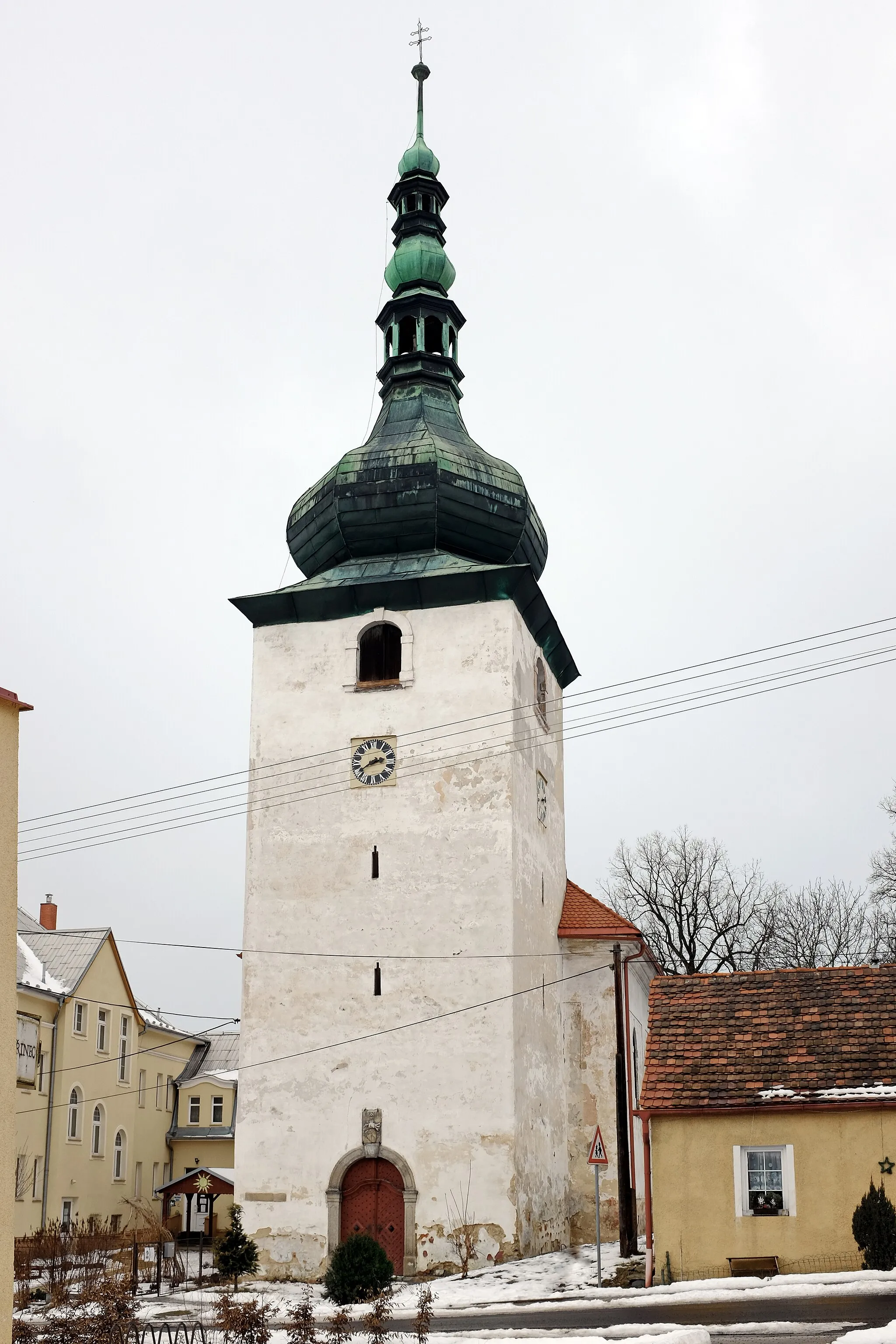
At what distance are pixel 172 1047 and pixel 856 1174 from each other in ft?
105

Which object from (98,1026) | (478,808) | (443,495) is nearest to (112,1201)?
(98,1026)

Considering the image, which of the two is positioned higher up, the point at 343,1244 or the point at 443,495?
the point at 443,495

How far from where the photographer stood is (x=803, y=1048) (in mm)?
19219

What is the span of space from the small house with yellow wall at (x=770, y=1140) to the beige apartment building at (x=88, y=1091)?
1782 cm

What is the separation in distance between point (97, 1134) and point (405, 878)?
17.6m

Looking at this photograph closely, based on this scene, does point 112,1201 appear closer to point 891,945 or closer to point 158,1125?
point 158,1125

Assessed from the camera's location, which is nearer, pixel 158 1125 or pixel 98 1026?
pixel 98 1026

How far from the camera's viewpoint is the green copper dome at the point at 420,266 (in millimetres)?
32031

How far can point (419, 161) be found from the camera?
113 feet

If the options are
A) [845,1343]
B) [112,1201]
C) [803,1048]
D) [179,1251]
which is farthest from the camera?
[112,1201]

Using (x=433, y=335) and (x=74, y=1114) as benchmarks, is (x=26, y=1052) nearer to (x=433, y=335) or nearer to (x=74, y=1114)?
(x=433, y=335)

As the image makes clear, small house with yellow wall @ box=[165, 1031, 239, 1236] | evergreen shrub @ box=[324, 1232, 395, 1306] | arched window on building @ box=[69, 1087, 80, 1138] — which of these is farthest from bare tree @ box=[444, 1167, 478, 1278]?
small house with yellow wall @ box=[165, 1031, 239, 1236]

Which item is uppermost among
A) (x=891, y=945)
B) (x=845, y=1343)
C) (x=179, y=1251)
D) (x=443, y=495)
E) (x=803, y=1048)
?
(x=443, y=495)

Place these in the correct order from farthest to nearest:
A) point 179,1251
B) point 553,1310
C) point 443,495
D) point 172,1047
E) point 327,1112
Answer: point 172,1047 → point 179,1251 → point 443,495 → point 327,1112 → point 553,1310
